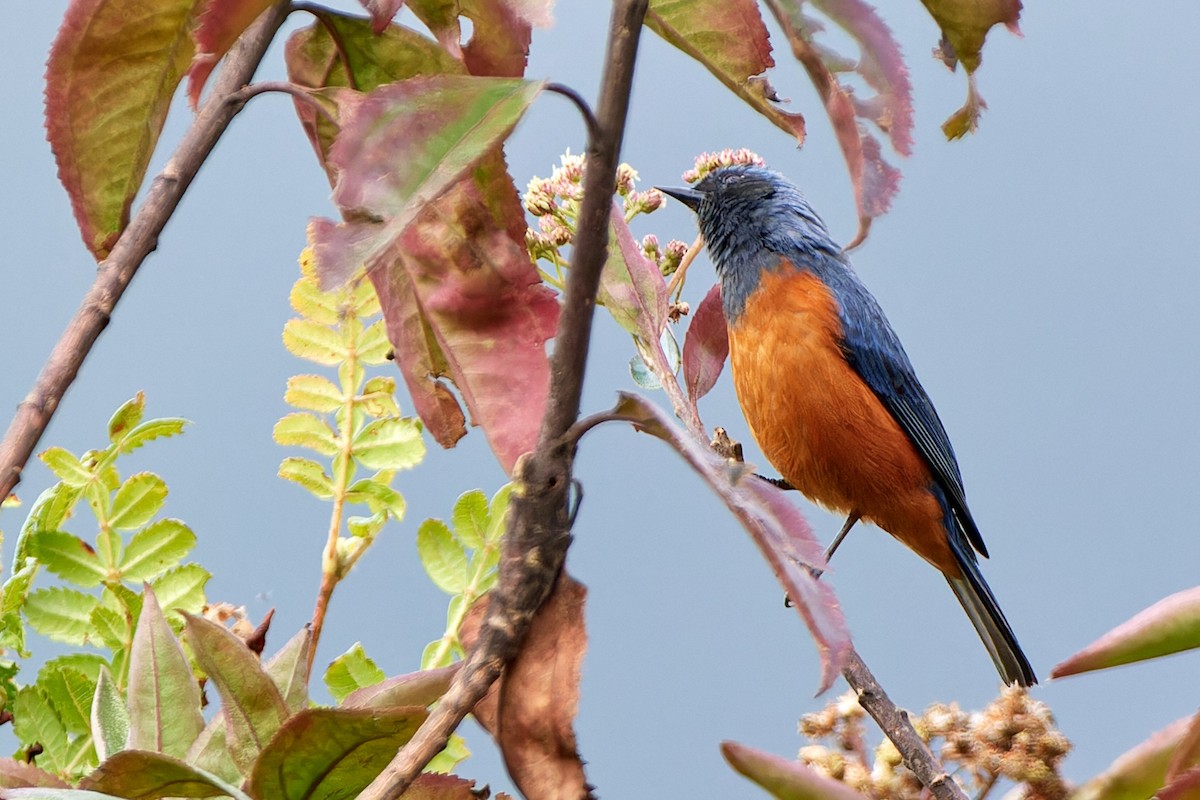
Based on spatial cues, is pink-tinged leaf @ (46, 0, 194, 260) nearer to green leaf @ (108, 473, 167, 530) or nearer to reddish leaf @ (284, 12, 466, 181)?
reddish leaf @ (284, 12, 466, 181)

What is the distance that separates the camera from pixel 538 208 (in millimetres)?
1770

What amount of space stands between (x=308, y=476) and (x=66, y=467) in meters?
0.22

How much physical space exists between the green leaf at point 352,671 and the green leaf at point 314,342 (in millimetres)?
294

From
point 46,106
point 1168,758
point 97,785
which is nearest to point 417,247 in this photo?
point 46,106

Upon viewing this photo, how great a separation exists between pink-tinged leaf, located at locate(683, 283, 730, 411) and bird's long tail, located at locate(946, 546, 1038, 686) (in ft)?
5.17

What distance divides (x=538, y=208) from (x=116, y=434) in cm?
82

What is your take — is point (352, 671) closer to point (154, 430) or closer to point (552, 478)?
point (154, 430)

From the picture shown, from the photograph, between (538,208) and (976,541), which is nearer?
(538,208)

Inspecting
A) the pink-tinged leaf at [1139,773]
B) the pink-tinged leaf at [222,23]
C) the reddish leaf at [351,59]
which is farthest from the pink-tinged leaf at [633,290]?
the pink-tinged leaf at [1139,773]

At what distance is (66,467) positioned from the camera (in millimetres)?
1104

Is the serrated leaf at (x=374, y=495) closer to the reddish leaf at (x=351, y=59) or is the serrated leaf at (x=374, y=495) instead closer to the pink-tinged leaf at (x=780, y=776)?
the reddish leaf at (x=351, y=59)

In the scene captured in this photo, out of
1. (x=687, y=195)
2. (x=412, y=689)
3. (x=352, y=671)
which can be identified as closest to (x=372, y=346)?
(x=352, y=671)

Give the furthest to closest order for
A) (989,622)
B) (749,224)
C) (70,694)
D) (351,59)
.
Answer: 1. (749,224)
2. (989,622)
3. (70,694)
4. (351,59)

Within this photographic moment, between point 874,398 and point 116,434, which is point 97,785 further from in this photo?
point 874,398
